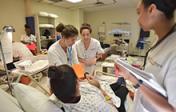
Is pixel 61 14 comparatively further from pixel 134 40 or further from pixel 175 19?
pixel 175 19

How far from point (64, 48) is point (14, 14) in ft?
11.8

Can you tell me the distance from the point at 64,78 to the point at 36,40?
13.8 feet

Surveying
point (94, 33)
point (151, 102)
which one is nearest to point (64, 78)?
point (151, 102)

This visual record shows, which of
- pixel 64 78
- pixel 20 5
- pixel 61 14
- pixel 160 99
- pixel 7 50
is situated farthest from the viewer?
pixel 61 14

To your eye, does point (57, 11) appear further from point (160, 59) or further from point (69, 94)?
point (160, 59)

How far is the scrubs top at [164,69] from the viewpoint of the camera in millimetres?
537

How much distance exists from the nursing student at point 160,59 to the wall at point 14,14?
15.0ft

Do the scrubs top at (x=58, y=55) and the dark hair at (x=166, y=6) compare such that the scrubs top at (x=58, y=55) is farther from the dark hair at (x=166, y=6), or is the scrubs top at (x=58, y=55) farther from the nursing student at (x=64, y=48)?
the dark hair at (x=166, y=6)

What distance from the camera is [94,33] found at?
26.9 ft

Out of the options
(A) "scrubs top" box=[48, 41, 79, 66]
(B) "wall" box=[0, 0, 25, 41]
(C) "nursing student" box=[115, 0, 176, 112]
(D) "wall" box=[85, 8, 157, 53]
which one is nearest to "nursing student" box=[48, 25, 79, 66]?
(A) "scrubs top" box=[48, 41, 79, 66]

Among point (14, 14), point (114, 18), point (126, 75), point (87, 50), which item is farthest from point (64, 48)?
point (114, 18)

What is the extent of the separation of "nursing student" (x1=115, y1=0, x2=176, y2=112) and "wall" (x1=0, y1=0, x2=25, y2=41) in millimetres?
4582

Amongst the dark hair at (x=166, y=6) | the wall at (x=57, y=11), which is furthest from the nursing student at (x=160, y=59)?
the wall at (x=57, y=11)

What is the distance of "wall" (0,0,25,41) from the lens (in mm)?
4340
